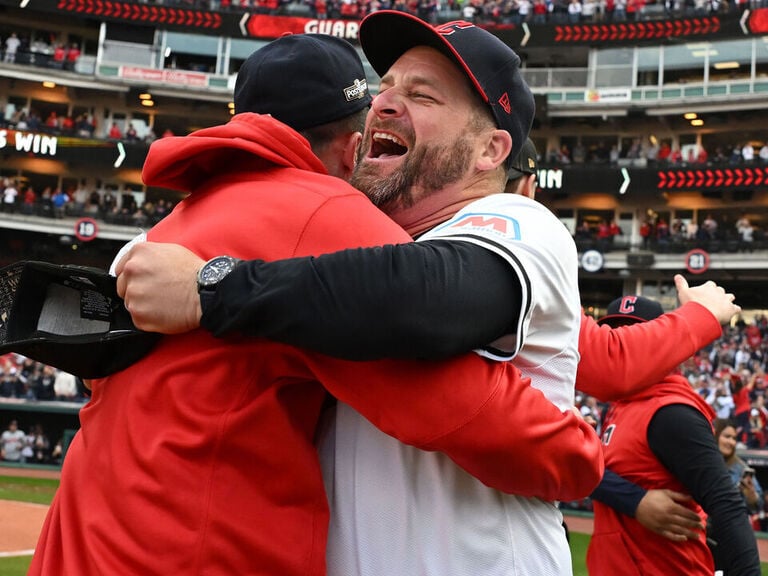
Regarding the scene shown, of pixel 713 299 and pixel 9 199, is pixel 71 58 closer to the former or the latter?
pixel 9 199

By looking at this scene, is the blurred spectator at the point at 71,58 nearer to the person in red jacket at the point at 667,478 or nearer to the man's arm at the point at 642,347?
the person in red jacket at the point at 667,478

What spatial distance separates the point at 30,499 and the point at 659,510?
48.3 feet

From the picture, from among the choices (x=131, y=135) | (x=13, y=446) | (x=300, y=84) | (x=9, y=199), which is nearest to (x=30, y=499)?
(x=13, y=446)

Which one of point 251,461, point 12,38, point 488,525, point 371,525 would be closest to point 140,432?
point 251,461

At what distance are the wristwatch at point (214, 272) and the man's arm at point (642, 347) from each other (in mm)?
1734

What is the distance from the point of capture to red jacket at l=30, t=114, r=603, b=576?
71.3 inches

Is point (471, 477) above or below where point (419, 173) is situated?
below

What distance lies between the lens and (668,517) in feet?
13.3

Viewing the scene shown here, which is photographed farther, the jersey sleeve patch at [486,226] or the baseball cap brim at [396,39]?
the baseball cap brim at [396,39]

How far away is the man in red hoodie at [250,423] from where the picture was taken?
1.81m

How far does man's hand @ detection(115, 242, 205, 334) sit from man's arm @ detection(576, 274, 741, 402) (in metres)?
1.76

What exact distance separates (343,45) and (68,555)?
1.56 m

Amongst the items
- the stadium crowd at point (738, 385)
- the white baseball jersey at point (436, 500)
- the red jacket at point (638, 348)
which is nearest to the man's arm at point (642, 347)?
the red jacket at point (638, 348)

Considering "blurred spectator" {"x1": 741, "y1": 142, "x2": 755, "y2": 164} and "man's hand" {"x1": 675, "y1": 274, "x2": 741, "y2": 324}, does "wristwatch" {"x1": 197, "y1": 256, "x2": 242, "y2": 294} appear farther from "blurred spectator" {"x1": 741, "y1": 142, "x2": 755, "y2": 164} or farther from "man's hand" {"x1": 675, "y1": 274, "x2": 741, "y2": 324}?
"blurred spectator" {"x1": 741, "y1": 142, "x2": 755, "y2": 164}
